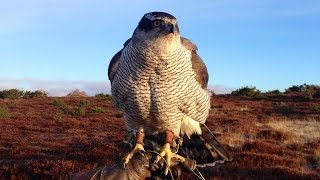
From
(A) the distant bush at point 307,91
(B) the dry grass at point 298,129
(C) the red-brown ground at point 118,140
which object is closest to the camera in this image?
(C) the red-brown ground at point 118,140

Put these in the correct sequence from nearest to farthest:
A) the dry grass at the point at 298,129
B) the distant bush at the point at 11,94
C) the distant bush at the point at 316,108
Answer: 1. the dry grass at the point at 298,129
2. the distant bush at the point at 316,108
3. the distant bush at the point at 11,94

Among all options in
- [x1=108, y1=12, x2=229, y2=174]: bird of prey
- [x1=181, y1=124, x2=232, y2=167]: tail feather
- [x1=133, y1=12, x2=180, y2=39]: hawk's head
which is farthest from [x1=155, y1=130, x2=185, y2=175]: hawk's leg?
[x1=133, y1=12, x2=180, y2=39]: hawk's head

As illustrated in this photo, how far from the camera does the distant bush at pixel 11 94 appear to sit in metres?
38.7

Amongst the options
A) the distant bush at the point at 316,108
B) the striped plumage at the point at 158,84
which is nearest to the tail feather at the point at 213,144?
the striped plumage at the point at 158,84

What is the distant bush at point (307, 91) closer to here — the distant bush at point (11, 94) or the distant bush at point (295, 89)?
the distant bush at point (295, 89)

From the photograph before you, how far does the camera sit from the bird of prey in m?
5.50

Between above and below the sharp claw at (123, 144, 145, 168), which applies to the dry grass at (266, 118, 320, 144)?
below

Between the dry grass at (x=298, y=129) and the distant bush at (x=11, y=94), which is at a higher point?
the distant bush at (x=11, y=94)

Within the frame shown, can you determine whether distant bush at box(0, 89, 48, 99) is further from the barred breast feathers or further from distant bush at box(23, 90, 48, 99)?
the barred breast feathers

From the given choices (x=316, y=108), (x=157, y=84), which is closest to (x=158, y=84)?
(x=157, y=84)

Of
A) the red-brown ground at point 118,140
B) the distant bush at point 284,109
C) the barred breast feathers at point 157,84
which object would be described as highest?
the barred breast feathers at point 157,84

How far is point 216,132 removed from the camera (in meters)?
18.7

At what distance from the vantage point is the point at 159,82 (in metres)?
5.67

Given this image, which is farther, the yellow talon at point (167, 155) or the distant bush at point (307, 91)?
the distant bush at point (307, 91)
